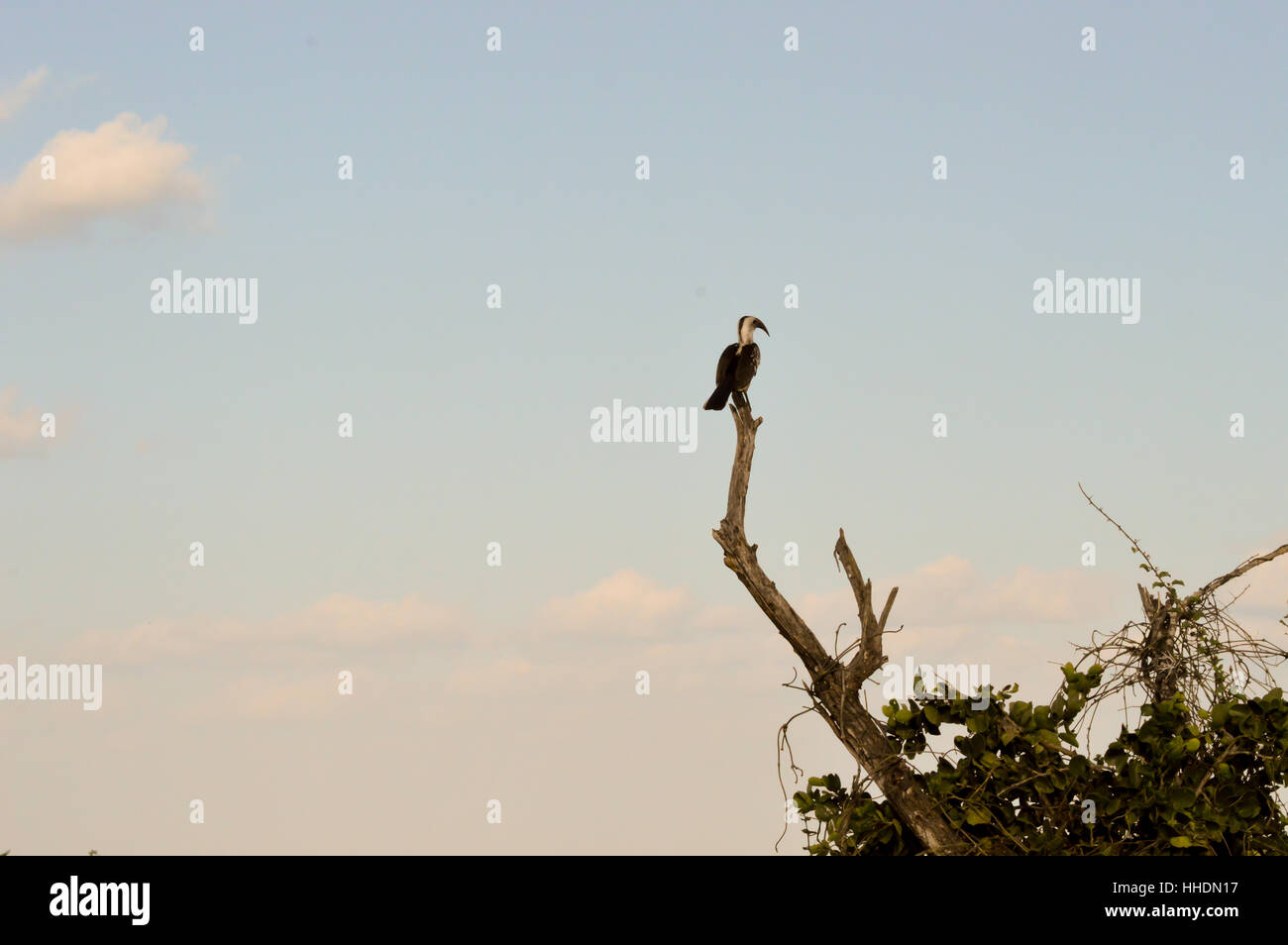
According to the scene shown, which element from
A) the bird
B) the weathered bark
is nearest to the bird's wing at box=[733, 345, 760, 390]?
the bird

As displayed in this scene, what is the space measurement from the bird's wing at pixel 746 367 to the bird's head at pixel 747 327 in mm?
111

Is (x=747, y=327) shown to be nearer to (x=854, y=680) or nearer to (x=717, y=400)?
(x=717, y=400)

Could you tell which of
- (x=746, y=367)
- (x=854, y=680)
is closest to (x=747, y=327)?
(x=746, y=367)

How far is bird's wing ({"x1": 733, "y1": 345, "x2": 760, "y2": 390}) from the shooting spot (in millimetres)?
11641

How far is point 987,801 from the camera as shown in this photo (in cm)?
991

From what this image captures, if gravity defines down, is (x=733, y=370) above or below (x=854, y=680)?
above

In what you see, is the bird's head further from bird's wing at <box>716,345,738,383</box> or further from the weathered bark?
the weathered bark

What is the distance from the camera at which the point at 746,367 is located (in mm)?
11820

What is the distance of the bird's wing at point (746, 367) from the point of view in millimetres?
11641

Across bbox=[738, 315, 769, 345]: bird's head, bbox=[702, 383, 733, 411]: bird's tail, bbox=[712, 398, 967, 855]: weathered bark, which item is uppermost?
bbox=[738, 315, 769, 345]: bird's head

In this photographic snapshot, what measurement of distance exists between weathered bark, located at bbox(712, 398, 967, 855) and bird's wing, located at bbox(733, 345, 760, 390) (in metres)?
1.77

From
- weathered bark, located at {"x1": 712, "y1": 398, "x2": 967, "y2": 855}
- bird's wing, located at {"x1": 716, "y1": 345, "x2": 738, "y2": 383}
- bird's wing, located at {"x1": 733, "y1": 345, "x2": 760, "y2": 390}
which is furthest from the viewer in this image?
bird's wing, located at {"x1": 716, "y1": 345, "x2": 738, "y2": 383}

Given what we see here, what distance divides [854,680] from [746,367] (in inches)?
128
